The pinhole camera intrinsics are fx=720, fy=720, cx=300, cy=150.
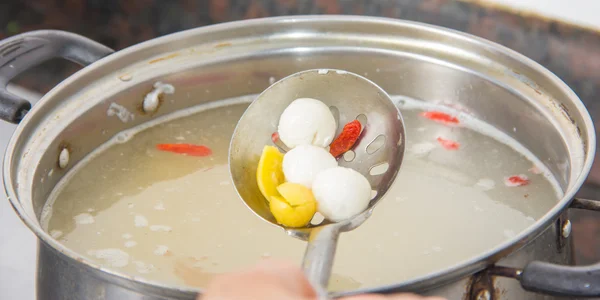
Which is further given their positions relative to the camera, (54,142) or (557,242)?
(54,142)

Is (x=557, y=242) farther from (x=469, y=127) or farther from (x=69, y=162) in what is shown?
(x=69, y=162)

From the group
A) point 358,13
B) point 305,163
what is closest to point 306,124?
point 305,163

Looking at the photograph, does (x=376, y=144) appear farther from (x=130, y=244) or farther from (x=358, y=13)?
(x=358, y=13)

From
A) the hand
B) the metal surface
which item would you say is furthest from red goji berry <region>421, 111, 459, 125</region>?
the hand

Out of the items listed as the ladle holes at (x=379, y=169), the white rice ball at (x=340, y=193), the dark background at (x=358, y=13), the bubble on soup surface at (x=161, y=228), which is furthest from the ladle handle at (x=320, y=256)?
the dark background at (x=358, y=13)

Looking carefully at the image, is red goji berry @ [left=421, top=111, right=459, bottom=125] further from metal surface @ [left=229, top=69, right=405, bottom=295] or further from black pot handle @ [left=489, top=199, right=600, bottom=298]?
black pot handle @ [left=489, top=199, right=600, bottom=298]

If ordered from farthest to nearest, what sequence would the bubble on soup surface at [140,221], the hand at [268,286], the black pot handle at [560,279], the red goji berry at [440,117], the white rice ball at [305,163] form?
the red goji berry at [440,117]
the bubble on soup surface at [140,221]
the white rice ball at [305,163]
the black pot handle at [560,279]
the hand at [268,286]

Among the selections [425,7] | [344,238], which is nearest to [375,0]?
[425,7]

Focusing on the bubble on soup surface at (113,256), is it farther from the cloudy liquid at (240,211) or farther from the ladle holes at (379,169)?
the ladle holes at (379,169)
